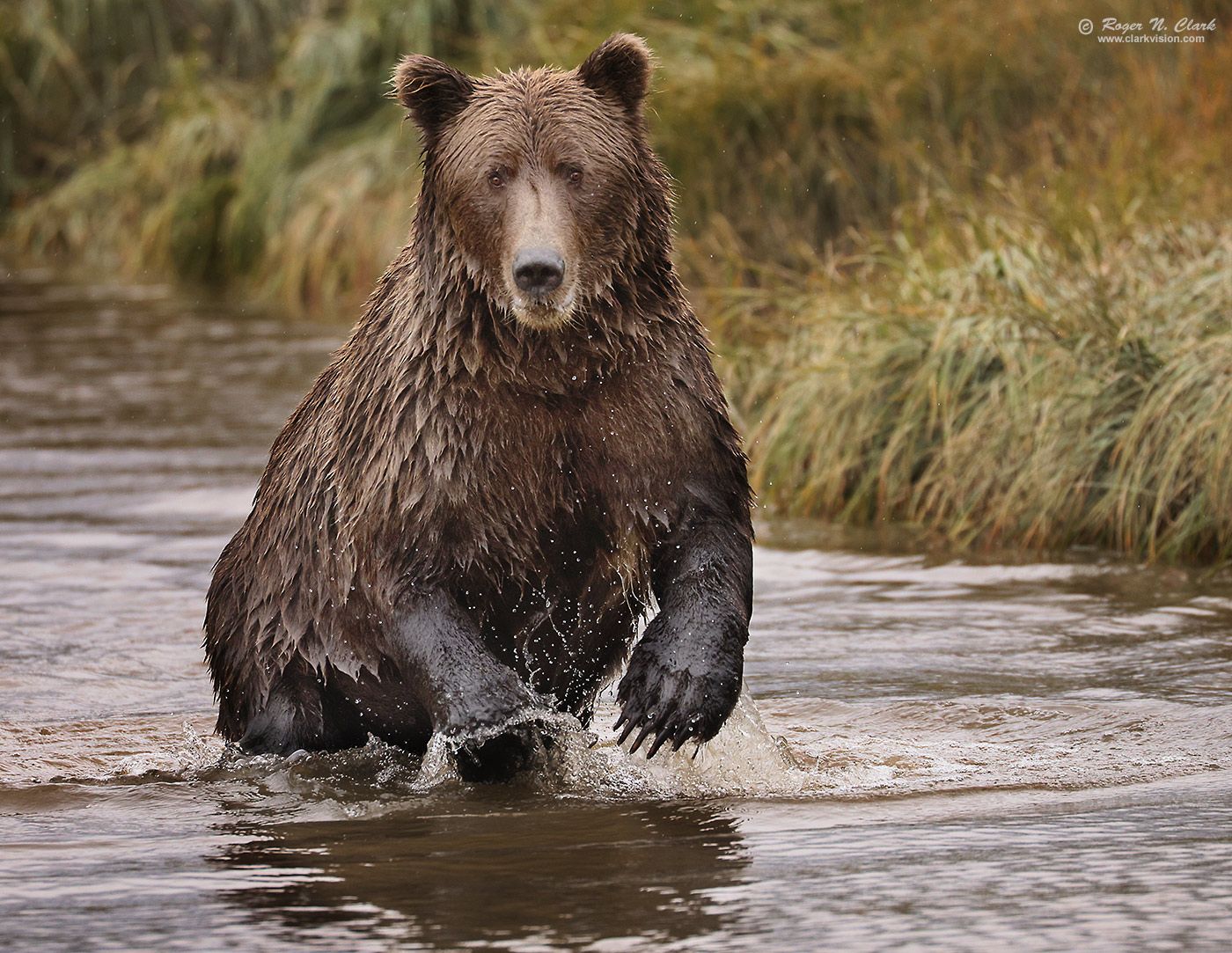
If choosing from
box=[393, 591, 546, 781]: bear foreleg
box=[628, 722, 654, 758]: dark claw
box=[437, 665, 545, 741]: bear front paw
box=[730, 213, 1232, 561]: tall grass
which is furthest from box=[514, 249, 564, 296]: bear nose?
box=[730, 213, 1232, 561]: tall grass

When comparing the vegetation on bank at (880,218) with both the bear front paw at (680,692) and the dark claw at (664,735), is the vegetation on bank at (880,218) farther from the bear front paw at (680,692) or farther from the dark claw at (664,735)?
the dark claw at (664,735)

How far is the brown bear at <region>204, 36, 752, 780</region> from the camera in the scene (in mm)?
4746

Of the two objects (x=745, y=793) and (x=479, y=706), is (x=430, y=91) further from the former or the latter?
(x=745, y=793)

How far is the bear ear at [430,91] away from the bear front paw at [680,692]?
1499 millimetres

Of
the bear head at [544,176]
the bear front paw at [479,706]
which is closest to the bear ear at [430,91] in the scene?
the bear head at [544,176]

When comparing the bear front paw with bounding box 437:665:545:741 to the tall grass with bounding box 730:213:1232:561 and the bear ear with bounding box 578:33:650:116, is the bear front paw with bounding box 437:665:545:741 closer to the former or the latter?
the bear ear with bounding box 578:33:650:116

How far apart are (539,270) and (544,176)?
359mm

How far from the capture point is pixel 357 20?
1941 cm

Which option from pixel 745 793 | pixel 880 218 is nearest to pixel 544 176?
pixel 745 793

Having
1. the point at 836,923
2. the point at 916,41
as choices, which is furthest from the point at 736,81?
the point at 836,923

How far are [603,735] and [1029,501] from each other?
112 inches

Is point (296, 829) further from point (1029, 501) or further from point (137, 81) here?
point (137, 81)

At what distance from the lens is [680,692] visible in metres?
4.65

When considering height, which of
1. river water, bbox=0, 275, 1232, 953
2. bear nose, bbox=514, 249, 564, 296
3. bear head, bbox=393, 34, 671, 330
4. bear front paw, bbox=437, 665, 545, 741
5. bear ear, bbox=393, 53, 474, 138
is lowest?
river water, bbox=0, 275, 1232, 953
